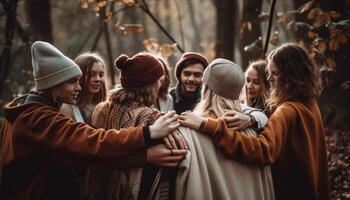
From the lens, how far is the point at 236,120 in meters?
3.42

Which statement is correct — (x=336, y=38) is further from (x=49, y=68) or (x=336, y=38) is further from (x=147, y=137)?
(x=49, y=68)

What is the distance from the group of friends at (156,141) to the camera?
10.5ft

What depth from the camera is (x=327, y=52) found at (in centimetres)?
695

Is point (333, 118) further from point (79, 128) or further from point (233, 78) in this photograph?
point (79, 128)

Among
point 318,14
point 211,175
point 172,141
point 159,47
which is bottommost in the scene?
point 211,175

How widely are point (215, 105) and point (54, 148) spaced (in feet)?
4.52

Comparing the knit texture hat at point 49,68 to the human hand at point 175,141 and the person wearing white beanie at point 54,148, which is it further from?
the human hand at point 175,141

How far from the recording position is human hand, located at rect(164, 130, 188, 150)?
3.26 m

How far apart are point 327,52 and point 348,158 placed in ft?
5.92

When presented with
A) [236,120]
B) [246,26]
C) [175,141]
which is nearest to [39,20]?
[246,26]

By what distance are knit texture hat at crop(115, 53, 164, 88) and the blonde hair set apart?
1.54 feet

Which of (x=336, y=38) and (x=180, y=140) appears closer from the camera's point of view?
(x=180, y=140)

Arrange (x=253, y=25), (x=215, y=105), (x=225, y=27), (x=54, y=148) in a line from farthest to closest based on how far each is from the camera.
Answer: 1. (x=225, y=27)
2. (x=253, y=25)
3. (x=215, y=105)
4. (x=54, y=148)

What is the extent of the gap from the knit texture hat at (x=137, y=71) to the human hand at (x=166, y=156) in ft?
A: 2.05
